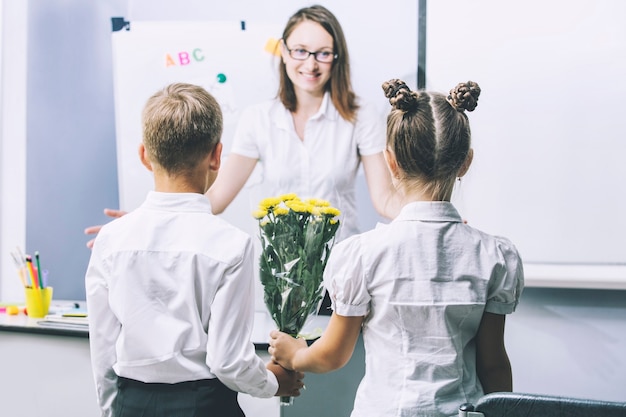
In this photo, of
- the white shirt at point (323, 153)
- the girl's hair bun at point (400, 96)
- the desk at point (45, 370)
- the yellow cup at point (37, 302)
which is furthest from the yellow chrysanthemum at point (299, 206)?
the yellow cup at point (37, 302)

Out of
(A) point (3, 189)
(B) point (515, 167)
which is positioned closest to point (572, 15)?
(B) point (515, 167)

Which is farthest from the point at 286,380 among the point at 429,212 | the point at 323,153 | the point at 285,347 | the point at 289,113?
the point at 289,113

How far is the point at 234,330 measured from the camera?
1305mm

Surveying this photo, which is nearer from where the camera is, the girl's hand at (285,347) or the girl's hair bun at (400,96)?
the girl's hair bun at (400,96)

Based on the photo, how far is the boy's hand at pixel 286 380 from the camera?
1502mm

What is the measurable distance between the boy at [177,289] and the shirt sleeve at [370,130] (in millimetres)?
1023

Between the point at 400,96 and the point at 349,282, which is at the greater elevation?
the point at 400,96

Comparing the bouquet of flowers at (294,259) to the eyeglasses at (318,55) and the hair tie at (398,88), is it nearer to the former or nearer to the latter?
the hair tie at (398,88)

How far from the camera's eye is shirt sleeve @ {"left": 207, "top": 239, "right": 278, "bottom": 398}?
4.26ft

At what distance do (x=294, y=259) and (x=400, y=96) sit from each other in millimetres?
A: 431

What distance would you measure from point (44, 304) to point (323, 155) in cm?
104

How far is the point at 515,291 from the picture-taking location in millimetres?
1341

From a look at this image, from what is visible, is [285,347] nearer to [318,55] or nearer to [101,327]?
[101,327]

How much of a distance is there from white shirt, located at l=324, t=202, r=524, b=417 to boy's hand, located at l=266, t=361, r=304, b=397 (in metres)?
0.21
